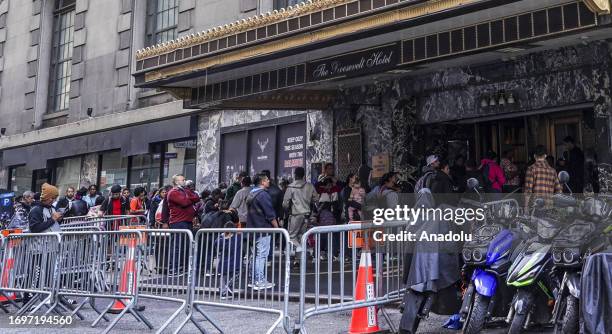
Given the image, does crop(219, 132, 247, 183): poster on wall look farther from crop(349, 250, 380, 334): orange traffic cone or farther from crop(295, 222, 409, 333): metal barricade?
crop(349, 250, 380, 334): orange traffic cone

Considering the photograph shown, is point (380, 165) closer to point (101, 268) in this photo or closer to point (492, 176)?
point (492, 176)

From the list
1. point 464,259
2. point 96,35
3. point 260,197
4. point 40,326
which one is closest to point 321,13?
point 260,197

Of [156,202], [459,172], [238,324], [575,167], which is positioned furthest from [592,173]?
[156,202]

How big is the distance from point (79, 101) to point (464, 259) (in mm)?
19204

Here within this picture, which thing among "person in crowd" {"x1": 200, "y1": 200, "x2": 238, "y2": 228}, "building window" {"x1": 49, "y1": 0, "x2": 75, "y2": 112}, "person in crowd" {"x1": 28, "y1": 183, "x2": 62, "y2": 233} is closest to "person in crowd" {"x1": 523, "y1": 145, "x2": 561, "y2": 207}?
"person in crowd" {"x1": 200, "y1": 200, "x2": 238, "y2": 228}

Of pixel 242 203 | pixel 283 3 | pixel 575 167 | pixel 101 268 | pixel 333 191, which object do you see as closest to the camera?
pixel 101 268

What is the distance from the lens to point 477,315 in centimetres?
609

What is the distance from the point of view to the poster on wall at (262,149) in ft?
55.0

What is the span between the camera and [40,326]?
8273mm

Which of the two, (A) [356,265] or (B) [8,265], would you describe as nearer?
(A) [356,265]

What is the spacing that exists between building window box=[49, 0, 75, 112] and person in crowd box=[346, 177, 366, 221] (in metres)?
15.5

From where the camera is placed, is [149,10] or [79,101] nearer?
[149,10]

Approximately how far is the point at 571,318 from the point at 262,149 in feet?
39.5

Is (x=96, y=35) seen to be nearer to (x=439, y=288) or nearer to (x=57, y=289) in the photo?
(x=57, y=289)
